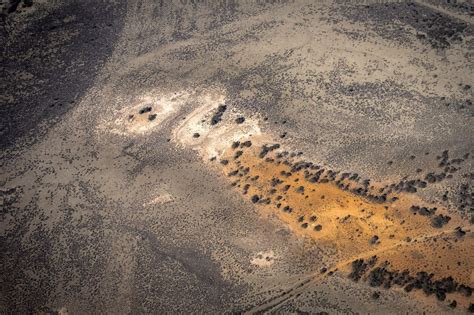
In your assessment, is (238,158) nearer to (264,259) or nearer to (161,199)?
(161,199)

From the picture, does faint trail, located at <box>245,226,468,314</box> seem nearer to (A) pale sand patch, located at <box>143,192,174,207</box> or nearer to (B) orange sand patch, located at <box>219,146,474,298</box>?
(B) orange sand patch, located at <box>219,146,474,298</box>

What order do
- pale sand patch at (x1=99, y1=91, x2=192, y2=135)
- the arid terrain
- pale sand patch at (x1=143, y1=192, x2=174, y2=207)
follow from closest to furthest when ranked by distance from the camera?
the arid terrain
pale sand patch at (x1=143, y1=192, x2=174, y2=207)
pale sand patch at (x1=99, y1=91, x2=192, y2=135)

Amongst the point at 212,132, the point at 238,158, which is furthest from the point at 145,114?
the point at 238,158

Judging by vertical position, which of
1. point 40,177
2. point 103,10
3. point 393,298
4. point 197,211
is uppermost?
point 103,10

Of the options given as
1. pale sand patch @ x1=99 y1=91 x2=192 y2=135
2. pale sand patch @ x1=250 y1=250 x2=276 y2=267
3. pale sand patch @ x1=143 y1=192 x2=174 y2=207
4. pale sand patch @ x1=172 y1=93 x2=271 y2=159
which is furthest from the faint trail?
pale sand patch @ x1=99 y1=91 x2=192 y2=135

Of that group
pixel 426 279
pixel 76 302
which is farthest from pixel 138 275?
pixel 426 279

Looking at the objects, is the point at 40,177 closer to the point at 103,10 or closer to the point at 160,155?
the point at 160,155

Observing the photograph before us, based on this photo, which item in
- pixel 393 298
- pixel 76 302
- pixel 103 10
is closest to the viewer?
pixel 393 298
